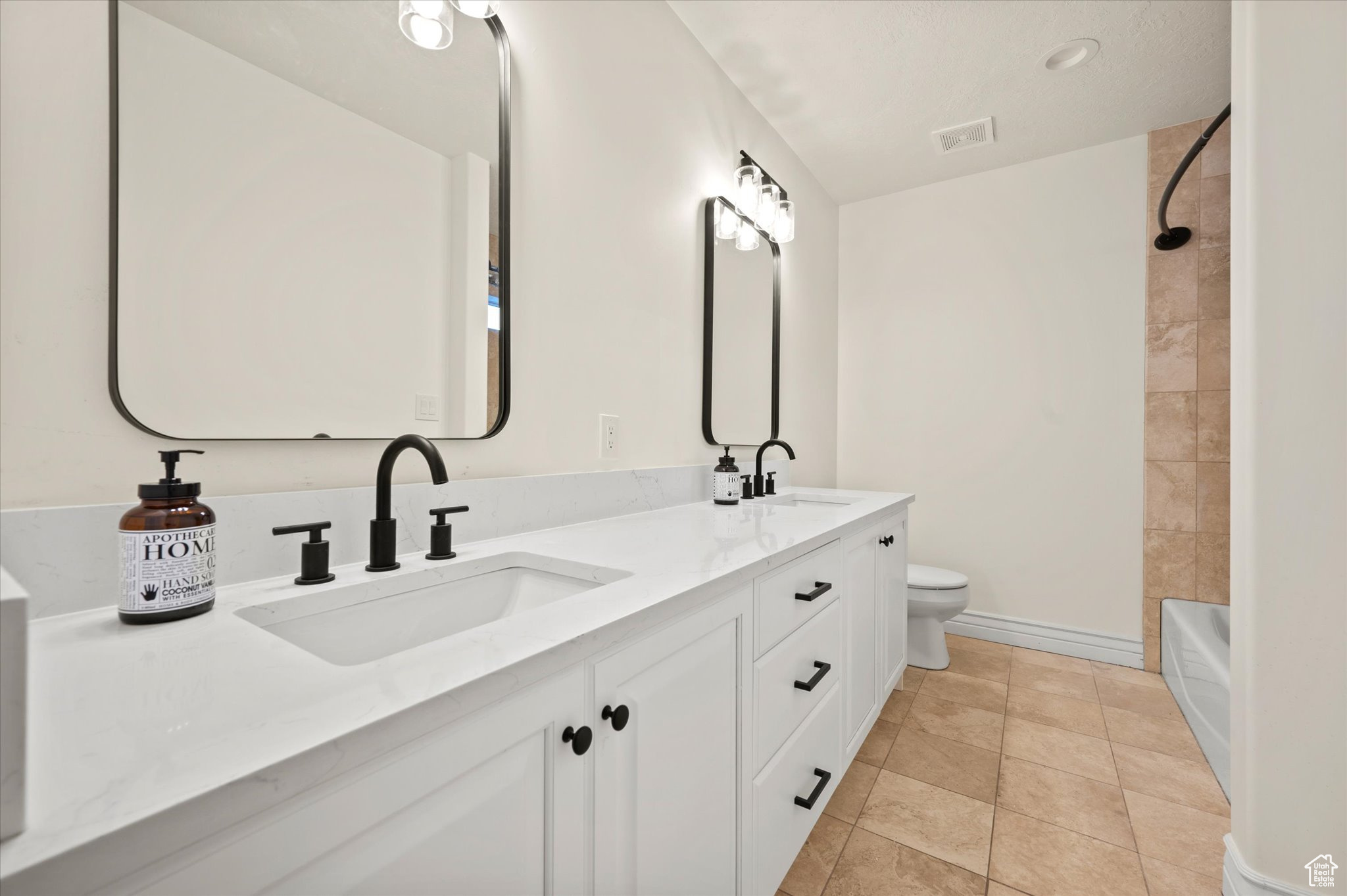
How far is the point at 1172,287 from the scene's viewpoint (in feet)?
8.09

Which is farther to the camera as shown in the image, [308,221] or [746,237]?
[746,237]

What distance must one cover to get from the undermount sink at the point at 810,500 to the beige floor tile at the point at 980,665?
1072mm

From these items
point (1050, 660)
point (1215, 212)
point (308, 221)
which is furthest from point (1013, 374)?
point (308, 221)

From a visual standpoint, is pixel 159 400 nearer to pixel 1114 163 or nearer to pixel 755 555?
pixel 755 555

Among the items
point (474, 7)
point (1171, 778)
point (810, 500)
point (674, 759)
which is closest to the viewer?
point (674, 759)

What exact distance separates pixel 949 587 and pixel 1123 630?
0.94m

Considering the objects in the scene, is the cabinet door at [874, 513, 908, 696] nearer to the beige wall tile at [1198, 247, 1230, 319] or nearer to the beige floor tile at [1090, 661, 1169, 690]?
the beige floor tile at [1090, 661, 1169, 690]

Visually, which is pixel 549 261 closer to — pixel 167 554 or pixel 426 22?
pixel 426 22

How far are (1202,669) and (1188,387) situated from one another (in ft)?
3.92

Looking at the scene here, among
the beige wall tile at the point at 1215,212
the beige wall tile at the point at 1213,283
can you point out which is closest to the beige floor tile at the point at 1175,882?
the beige wall tile at the point at 1213,283

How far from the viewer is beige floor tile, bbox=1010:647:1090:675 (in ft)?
8.35

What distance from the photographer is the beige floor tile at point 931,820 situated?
4.60 ft

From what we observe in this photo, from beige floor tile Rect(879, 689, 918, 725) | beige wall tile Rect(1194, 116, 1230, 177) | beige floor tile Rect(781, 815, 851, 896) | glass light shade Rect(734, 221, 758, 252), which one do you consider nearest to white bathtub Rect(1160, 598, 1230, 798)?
beige floor tile Rect(879, 689, 918, 725)

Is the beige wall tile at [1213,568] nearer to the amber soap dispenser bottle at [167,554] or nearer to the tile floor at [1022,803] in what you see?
the tile floor at [1022,803]
